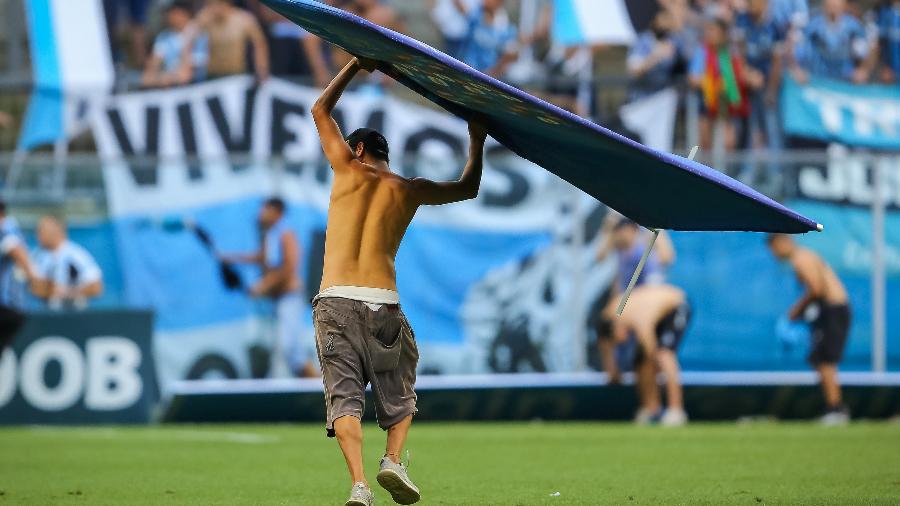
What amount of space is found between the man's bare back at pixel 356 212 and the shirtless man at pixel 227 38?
36.6 ft

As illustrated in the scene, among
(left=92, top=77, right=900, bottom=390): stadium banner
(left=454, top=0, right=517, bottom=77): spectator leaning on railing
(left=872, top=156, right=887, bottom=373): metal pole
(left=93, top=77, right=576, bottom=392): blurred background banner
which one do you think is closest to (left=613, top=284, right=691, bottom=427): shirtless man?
(left=92, top=77, right=900, bottom=390): stadium banner

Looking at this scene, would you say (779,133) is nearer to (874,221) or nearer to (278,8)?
(874,221)

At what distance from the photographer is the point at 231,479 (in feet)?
35.9

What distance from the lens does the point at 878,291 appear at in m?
18.2

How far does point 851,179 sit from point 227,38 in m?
7.38

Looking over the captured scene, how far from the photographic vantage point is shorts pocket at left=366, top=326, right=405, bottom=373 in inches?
322

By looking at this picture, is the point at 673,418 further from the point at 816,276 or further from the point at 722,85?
the point at 722,85

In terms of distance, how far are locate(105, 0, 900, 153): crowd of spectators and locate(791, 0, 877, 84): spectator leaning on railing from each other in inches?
0.5

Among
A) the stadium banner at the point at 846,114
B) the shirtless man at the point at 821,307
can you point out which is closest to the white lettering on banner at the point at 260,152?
the shirtless man at the point at 821,307

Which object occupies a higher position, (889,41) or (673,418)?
(889,41)

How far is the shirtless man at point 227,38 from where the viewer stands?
19281mm

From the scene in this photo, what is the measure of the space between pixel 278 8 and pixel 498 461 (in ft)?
17.2

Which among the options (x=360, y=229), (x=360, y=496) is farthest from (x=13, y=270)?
(x=360, y=496)

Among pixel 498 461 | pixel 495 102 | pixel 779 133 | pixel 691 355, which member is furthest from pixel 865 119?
pixel 495 102
